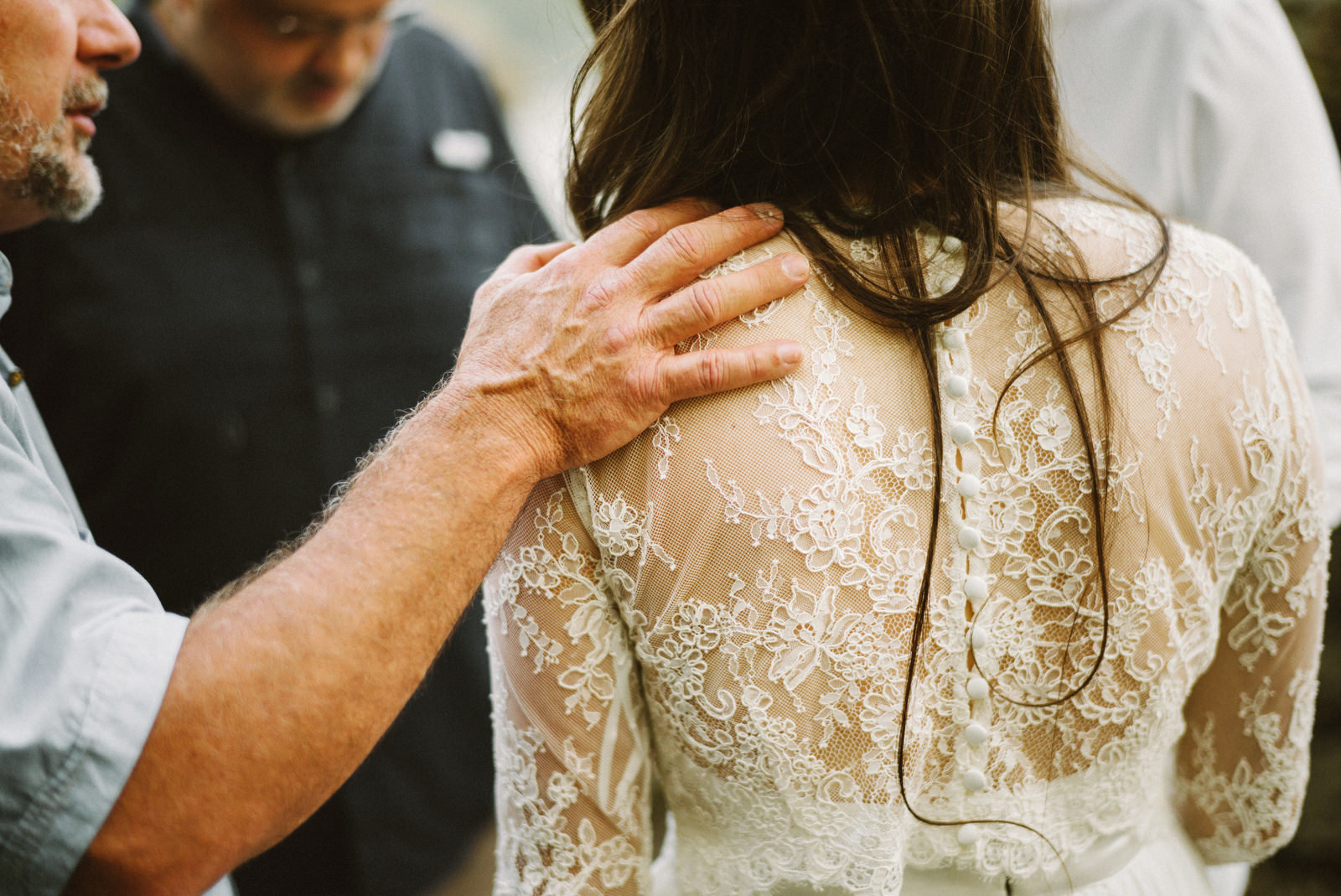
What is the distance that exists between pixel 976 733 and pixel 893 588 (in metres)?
0.19

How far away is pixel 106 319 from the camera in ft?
6.77

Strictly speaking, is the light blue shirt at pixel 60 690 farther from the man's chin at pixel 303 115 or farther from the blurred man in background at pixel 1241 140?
the blurred man in background at pixel 1241 140

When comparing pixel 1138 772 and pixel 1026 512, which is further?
pixel 1138 772

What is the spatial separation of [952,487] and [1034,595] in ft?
0.48

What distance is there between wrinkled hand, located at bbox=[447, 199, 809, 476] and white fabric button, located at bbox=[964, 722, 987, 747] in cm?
42

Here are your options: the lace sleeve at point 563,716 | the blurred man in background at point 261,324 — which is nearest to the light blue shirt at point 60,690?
the lace sleeve at point 563,716

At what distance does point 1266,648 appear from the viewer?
3.90ft

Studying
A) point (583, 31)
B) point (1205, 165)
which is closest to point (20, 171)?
point (583, 31)

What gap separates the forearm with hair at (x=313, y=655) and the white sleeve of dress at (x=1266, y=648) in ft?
2.53

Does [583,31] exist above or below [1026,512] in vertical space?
above

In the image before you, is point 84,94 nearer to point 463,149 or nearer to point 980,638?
point 463,149

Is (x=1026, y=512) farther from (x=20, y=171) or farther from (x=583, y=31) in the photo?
(x=20, y=171)

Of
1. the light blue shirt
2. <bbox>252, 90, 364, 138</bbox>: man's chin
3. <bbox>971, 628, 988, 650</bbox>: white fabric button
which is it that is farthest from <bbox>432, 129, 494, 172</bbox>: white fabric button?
<bbox>971, 628, 988, 650</bbox>: white fabric button

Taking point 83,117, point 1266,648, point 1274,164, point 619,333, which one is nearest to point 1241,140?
point 1274,164
